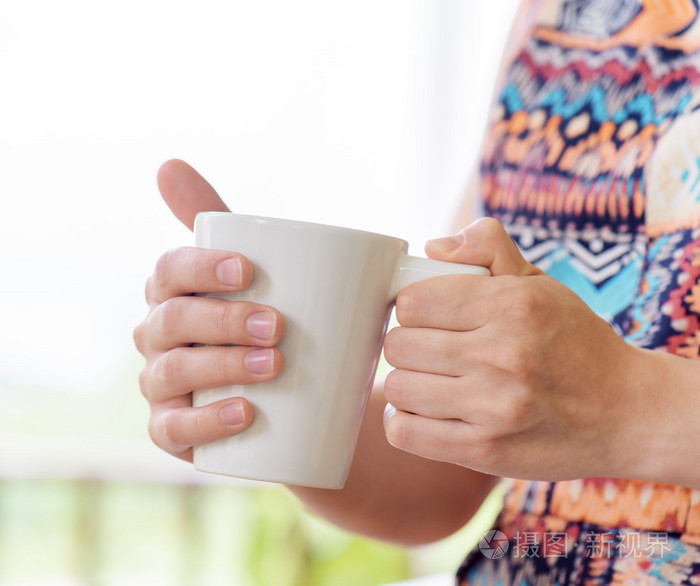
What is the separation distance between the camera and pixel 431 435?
0.48 metres

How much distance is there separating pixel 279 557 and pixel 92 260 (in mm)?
1127

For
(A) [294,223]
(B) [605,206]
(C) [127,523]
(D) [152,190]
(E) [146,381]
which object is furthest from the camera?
(C) [127,523]

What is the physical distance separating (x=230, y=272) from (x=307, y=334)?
0.06 metres

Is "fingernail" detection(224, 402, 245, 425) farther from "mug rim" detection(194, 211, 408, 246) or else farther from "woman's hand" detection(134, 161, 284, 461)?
"mug rim" detection(194, 211, 408, 246)

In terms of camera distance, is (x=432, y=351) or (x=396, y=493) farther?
(x=396, y=493)

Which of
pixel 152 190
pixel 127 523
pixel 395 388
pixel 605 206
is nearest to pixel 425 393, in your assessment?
pixel 395 388

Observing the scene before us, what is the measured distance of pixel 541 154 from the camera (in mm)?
810

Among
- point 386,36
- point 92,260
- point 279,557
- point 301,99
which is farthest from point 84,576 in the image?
point 386,36

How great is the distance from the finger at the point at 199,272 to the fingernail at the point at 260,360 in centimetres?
4

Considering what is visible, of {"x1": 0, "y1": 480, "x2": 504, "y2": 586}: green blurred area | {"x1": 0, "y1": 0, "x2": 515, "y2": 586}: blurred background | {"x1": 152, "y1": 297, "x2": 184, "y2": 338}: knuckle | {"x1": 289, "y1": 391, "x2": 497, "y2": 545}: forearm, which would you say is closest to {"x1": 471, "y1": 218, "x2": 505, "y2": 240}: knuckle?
{"x1": 152, "y1": 297, "x2": 184, "y2": 338}: knuckle

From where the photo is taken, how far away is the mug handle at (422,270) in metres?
0.48

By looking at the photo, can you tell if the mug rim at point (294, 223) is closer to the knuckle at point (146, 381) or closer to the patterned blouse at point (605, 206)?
the knuckle at point (146, 381)

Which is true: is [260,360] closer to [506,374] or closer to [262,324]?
[262,324]

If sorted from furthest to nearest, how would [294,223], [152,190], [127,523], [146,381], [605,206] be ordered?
[127,523] < [152,190] < [605,206] < [146,381] < [294,223]
